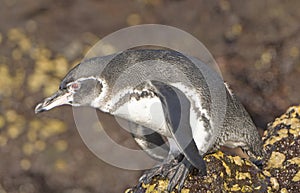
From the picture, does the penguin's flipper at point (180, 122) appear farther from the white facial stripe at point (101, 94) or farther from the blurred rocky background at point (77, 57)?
the blurred rocky background at point (77, 57)

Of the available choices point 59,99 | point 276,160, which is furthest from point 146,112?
point 276,160

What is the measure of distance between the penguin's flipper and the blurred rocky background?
1931 millimetres

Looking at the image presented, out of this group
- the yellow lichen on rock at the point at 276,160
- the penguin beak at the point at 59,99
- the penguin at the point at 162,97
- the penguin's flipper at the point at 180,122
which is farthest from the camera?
the yellow lichen on rock at the point at 276,160

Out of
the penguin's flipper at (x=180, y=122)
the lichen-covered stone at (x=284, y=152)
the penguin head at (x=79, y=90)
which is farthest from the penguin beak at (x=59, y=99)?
the lichen-covered stone at (x=284, y=152)

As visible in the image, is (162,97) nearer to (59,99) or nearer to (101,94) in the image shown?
(101,94)

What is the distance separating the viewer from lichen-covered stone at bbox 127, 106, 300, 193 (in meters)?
2.32

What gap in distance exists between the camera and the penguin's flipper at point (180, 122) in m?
2.20

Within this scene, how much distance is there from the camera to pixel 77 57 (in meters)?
4.29

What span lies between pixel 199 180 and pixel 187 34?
2055 mm

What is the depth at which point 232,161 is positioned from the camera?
2.41 m

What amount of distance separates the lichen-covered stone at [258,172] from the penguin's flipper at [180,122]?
0.06 m

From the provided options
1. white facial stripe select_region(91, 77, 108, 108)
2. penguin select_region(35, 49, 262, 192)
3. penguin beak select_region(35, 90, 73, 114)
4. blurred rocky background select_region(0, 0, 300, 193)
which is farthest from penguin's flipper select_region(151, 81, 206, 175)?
blurred rocky background select_region(0, 0, 300, 193)

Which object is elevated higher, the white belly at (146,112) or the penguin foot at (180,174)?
the white belly at (146,112)

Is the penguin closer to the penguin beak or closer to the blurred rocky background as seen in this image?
the penguin beak
